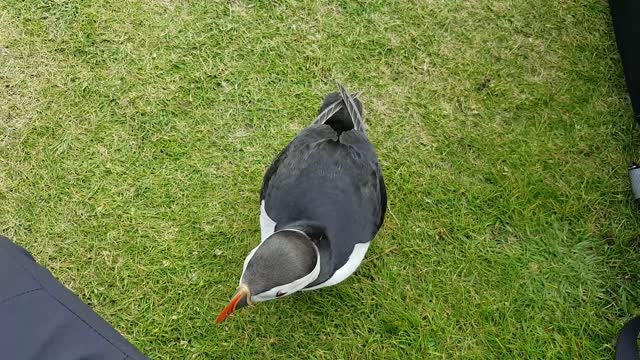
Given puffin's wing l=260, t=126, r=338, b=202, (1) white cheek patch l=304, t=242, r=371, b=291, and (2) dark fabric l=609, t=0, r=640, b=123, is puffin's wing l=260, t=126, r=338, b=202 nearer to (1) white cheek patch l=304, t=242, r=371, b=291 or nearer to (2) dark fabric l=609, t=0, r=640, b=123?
(1) white cheek patch l=304, t=242, r=371, b=291

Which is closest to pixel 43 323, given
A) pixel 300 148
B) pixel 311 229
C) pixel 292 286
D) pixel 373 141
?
pixel 292 286

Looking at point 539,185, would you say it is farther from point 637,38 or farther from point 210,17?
point 210,17

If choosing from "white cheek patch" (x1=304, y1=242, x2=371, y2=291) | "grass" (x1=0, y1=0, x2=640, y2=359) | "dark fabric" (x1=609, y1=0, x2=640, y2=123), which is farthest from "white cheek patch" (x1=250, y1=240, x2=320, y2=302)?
"dark fabric" (x1=609, y1=0, x2=640, y2=123)

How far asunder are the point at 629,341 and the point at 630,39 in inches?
73.8

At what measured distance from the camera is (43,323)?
1.52m

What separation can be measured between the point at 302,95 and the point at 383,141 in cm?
62

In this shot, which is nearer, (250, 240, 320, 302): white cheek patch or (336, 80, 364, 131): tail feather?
(250, 240, 320, 302): white cheek patch

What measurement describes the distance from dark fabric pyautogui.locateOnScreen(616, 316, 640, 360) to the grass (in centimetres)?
18

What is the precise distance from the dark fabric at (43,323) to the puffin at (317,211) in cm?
77

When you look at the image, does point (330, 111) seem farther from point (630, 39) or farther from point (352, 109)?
point (630, 39)

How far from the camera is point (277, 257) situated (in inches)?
89.3

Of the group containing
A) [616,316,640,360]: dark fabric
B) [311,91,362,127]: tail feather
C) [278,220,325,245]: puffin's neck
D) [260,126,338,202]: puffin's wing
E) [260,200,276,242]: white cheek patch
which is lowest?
[616,316,640,360]: dark fabric

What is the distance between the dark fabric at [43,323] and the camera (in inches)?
57.6

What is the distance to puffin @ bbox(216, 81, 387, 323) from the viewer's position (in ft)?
7.50
